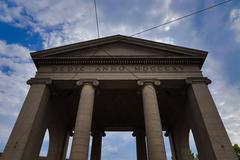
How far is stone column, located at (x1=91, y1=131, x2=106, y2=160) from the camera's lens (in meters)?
22.0

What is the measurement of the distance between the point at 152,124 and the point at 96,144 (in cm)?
1179

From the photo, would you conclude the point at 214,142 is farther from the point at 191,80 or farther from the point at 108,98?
the point at 108,98

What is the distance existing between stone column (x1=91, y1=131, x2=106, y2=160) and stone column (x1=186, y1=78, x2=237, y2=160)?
12.3m

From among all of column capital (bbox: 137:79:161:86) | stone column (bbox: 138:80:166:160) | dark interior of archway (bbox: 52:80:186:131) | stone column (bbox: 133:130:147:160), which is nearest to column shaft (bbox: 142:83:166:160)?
stone column (bbox: 138:80:166:160)

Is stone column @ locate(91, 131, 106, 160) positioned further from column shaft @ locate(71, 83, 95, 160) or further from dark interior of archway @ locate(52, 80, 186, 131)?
column shaft @ locate(71, 83, 95, 160)

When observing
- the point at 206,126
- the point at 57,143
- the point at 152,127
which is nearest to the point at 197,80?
the point at 206,126

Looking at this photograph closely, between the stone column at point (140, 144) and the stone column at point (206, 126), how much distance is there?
821cm

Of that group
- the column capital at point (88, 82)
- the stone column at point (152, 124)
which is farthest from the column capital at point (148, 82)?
the column capital at point (88, 82)

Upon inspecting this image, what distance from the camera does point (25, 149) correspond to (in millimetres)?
12992

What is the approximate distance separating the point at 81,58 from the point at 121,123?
12.1 meters

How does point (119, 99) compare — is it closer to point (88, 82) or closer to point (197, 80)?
point (88, 82)

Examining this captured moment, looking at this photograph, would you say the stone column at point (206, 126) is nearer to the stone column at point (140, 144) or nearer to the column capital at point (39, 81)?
the stone column at point (140, 144)

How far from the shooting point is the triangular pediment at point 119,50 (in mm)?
18000

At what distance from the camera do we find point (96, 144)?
22.8m
